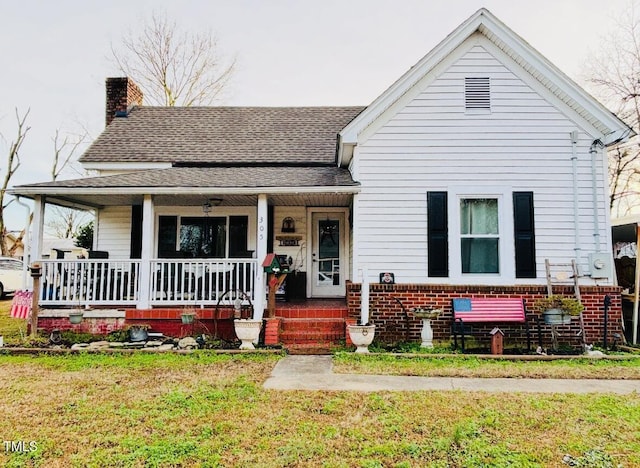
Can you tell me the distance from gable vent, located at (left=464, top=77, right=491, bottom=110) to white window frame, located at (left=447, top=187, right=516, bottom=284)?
1.69 metres

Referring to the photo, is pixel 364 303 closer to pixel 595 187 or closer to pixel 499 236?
pixel 499 236

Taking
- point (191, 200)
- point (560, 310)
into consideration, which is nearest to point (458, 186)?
point (560, 310)

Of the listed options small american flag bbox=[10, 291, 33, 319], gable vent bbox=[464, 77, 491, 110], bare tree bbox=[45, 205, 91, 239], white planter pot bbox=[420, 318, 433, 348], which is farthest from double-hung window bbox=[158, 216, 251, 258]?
bare tree bbox=[45, 205, 91, 239]

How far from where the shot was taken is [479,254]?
27.5 ft

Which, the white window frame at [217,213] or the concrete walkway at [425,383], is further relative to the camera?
the white window frame at [217,213]

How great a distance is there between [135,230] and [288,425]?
8071 millimetres

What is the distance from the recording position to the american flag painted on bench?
311 inches

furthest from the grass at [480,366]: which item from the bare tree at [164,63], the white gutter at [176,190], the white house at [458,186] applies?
the bare tree at [164,63]

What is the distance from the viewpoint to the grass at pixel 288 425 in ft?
11.5

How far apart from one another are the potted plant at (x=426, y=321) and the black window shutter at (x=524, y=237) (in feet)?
6.18

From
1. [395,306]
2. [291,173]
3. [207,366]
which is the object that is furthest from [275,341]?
[291,173]

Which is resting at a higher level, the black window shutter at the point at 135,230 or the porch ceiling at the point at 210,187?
the porch ceiling at the point at 210,187

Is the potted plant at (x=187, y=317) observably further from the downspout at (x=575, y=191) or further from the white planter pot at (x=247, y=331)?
the downspout at (x=575, y=191)

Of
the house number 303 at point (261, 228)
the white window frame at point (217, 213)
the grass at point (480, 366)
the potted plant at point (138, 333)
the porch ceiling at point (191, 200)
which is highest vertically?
the porch ceiling at point (191, 200)
